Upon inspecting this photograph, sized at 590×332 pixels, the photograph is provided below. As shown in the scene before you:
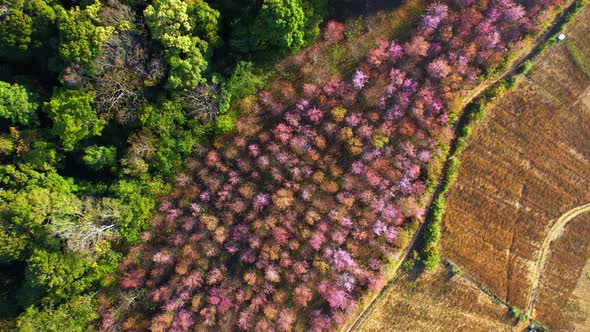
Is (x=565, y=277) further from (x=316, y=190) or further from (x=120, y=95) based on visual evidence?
(x=120, y=95)

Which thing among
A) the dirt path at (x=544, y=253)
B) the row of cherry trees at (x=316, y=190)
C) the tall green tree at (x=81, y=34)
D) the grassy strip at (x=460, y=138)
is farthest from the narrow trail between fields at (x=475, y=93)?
the tall green tree at (x=81, y=34)

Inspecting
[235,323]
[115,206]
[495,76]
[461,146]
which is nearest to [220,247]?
[235,323]

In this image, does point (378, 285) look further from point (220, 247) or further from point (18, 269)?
point (18, 269)

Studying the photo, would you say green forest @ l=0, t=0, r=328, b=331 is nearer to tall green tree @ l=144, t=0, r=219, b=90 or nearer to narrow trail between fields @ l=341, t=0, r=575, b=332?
tall green tree @ l=144, t=0, r=219, b=90

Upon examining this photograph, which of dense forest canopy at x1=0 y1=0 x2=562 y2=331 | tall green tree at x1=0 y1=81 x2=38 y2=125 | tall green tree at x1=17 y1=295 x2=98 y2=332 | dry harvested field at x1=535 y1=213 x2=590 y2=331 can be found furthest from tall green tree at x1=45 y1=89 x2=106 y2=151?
dry harvested field at x1=535 y1=213 x2=590 y2=331

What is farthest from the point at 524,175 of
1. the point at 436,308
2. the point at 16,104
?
the point at 16,104

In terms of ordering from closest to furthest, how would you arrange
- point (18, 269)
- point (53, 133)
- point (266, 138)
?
point (53, 133), point (18, 269), point (266, 138)
